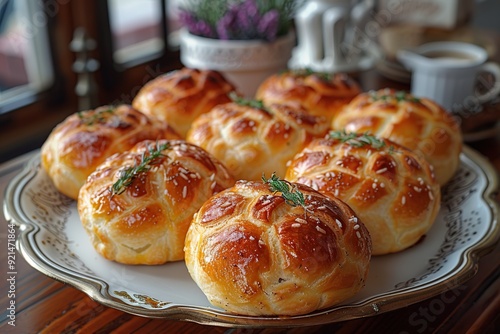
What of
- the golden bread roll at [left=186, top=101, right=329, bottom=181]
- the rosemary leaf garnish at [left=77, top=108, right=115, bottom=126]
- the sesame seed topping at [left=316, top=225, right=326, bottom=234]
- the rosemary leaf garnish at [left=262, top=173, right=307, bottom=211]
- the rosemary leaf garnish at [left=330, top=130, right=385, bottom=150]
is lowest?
the golden bread roll at [left=186, top=101, right=329, bottom=181]

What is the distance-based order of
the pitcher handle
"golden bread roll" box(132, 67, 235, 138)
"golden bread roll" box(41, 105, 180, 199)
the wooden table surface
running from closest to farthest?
the wooden table surface, "golden bread roll" box(41, 105, 180, 199), "golden bread roll" box(132, 67, 235, 138), the pitcher handle

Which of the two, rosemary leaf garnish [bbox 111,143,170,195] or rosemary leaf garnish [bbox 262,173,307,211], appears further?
rosemary leaf garnish [bbox 111,143,170,195]

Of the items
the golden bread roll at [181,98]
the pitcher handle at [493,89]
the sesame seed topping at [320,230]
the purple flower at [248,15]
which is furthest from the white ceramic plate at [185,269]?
the purple flower at [248,15]

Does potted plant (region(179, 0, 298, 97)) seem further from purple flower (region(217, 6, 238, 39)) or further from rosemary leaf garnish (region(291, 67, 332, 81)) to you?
rosemary leaf garnish (region(291, 67, 332, 81))

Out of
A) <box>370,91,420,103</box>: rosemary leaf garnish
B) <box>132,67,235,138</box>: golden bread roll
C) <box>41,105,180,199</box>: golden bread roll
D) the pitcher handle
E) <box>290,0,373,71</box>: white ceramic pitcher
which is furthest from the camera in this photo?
<box>290,0,373,71</box>: white ceramic pitcher

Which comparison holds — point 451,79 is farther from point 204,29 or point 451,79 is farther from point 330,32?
point 204,29

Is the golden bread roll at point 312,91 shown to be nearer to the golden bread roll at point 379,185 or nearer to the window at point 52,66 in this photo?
the golden bread roll at point 379,185

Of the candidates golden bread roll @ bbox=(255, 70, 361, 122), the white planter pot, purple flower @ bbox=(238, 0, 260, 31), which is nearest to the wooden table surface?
golden bread roll @ bbox=(255, 70, 361, 122)
